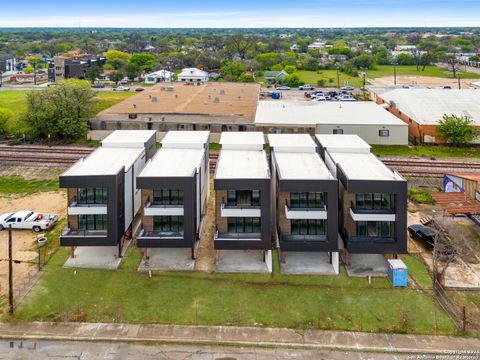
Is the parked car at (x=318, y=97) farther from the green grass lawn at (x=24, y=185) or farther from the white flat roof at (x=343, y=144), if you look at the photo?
the green grass lawn at (x=24, y=185)

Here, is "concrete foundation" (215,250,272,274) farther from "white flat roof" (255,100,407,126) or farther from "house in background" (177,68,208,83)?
"house in background" (177,68,208,83)

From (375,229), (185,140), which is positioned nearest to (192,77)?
(185,140)

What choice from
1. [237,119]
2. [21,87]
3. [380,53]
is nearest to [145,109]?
[237,119]

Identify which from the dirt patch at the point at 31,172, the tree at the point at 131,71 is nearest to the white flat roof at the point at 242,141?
the dirt patch at the point at 31,172

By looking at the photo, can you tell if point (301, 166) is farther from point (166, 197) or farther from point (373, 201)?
point (166, 197)

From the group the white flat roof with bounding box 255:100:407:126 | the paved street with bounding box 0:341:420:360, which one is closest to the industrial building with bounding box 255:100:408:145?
the white flat roof with bounding box 255:100:407:126

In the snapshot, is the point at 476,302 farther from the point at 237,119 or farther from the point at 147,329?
the point at 237,119
